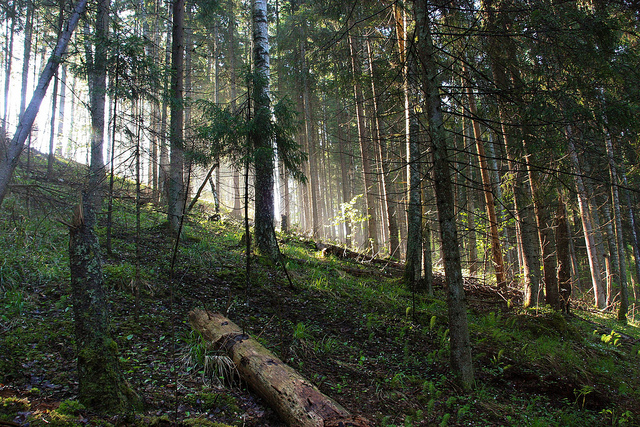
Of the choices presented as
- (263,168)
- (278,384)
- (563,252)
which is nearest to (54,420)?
(278,384)

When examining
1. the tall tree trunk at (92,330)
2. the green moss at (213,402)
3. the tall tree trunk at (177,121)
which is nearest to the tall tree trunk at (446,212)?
the green moss at (213,402)

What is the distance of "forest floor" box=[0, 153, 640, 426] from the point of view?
3.29m

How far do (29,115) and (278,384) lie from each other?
22.6 ft

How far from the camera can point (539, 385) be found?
504 cm

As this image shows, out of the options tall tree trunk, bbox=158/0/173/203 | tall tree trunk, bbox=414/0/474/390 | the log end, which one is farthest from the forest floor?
tall tree trunk, bbox=158/0/173/203

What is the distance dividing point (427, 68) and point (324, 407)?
437 cm

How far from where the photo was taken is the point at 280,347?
4836 mm

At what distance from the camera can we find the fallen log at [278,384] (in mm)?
2834

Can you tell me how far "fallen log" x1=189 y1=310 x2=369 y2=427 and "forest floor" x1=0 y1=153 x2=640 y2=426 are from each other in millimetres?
185

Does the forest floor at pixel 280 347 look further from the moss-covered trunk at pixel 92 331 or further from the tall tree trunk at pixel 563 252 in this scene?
the tall tree trunk at pixel 563 252

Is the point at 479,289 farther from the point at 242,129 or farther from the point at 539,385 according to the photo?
the point at 242,129

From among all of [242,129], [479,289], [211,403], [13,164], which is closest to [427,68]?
[242,129]

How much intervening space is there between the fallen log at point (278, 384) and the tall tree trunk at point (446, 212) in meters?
2.38

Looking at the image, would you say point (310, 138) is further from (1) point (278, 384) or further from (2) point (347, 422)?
(2) point (347, 422)
